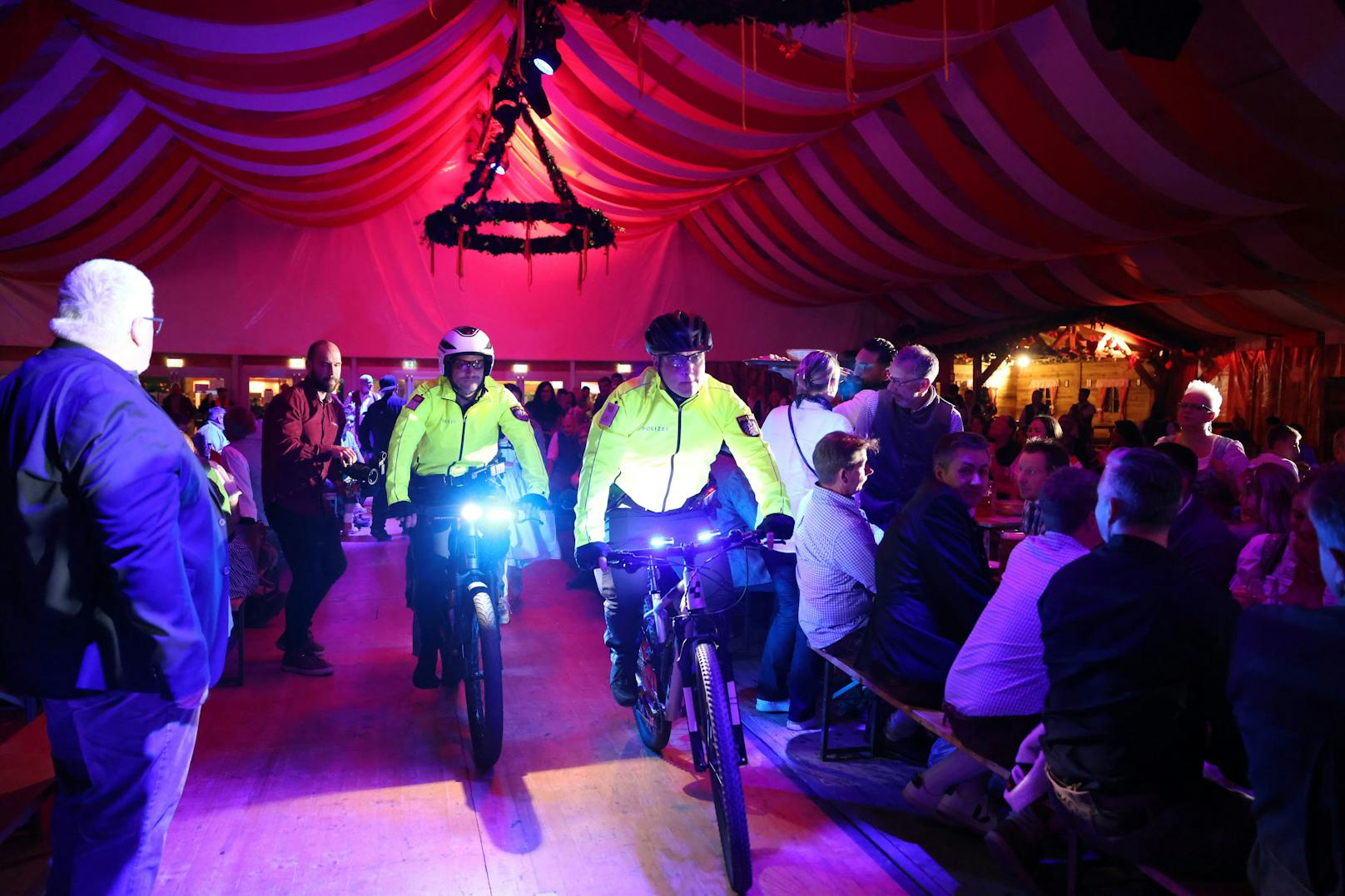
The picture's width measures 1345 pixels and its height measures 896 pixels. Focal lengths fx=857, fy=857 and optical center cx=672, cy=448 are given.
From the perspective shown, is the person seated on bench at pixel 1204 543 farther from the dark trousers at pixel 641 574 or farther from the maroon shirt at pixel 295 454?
the maroon shirt at pixel 295 454

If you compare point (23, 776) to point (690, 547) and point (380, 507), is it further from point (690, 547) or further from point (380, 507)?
point (690, 547)

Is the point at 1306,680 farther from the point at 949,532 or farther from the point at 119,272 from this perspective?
the point at 119,272

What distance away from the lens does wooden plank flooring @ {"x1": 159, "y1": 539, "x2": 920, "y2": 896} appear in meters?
2.71

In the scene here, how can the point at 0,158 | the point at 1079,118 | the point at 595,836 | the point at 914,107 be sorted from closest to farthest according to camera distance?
the point at 595,836, the point at 1079,118, the point at 0,158, the point at 914,107

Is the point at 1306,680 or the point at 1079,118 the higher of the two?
the point at 1079,118

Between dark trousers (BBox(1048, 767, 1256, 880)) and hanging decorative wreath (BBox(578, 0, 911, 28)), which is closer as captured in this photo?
dark trousers (BBox(1048, 767, 1256, 880))


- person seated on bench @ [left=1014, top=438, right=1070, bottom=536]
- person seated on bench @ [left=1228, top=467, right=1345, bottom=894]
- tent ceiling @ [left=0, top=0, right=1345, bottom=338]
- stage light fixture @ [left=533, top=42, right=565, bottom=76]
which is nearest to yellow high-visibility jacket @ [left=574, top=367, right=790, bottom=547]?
person seated on bench @ [left=1014, top=438, right=1070, bottom=536]

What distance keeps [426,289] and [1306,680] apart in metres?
13.2

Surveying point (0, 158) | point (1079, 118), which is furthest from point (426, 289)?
point (1079, 118)

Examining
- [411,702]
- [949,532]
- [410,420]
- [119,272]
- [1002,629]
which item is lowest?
[411,702]

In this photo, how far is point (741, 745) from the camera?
9.00 ft

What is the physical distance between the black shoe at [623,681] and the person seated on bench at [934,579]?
3.69 ft

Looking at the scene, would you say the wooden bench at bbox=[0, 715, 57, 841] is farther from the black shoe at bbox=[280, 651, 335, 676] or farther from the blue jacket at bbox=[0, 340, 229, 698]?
the black shoe at bbox=[280, 651, 335, 676]

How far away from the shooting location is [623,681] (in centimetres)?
388
